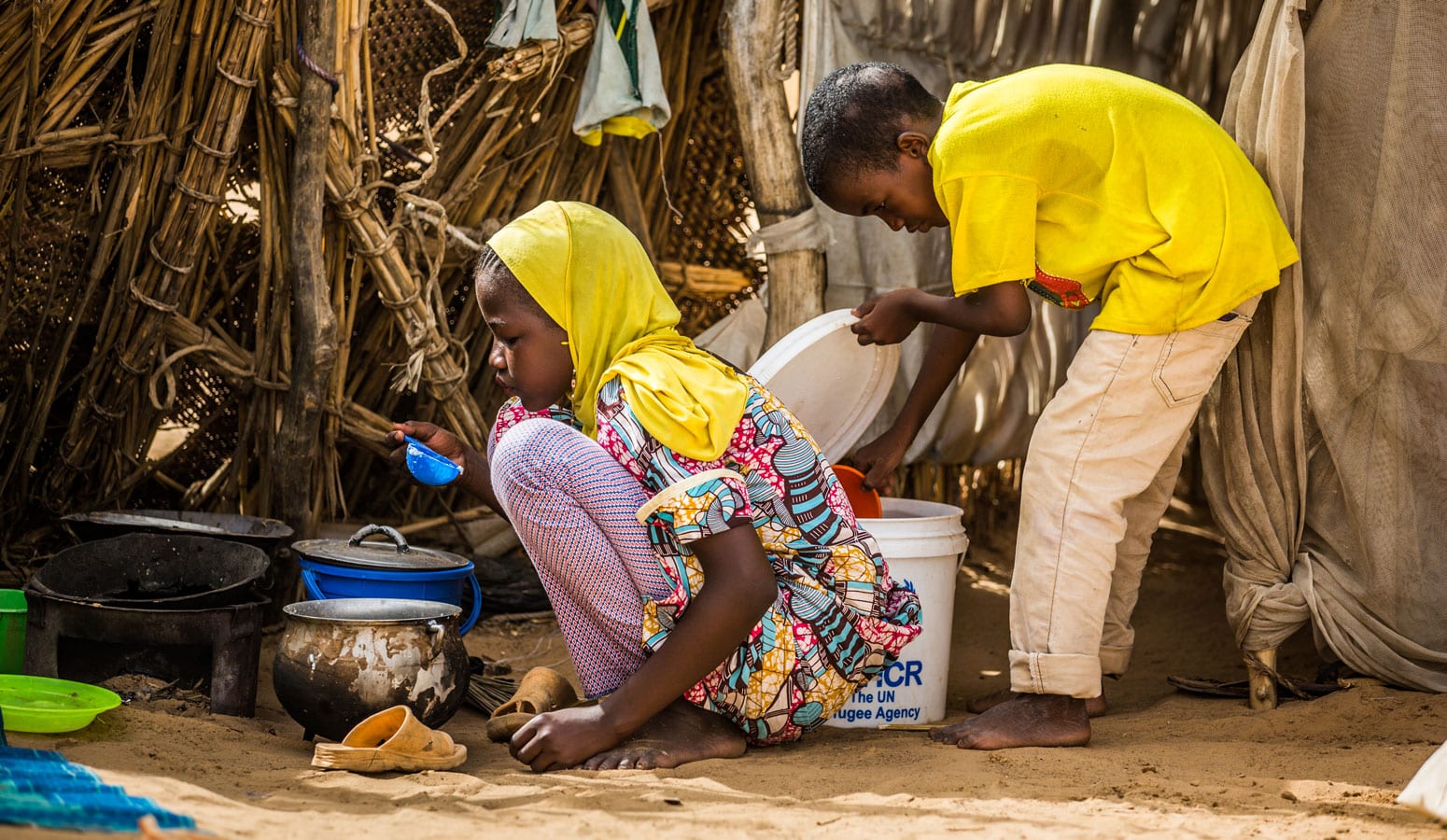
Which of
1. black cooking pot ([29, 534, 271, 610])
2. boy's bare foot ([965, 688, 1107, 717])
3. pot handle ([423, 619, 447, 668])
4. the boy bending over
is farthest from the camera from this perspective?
boy's bare foot ([965, 688, 1107, 717])

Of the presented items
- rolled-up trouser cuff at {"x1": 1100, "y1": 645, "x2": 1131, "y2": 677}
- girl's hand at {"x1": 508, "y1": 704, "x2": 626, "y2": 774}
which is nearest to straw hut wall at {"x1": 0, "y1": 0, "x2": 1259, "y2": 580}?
girl's hand at {"x1": 508, "y1": 704, "x2": 626, "y2": 774}

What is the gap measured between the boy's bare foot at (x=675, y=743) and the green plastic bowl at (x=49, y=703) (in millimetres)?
798

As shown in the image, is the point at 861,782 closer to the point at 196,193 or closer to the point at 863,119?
the point at 863,119

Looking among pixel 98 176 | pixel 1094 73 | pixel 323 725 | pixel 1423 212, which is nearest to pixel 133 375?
pixel 98 176

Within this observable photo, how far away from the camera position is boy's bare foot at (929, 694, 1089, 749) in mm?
2475

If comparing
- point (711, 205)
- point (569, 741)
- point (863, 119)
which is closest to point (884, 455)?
point (863, 119)

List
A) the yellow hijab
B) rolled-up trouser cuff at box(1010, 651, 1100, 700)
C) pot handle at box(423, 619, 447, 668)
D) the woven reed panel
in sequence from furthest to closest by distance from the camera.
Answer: the woven reed panel, rolled-up trouser cuff at box(1010, 651, 1100, 700), pot handle at box(423, 619, 447, 668), the yellow hijab

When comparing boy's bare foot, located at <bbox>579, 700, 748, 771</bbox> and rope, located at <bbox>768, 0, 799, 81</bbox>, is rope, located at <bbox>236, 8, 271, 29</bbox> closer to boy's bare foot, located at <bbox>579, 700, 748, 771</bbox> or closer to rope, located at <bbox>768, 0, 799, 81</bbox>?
rope, located at <bbox>768, 0, 799, 81</bbox>

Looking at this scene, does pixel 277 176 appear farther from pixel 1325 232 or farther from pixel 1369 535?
pixel 1369 535

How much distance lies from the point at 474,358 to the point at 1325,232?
2.27m

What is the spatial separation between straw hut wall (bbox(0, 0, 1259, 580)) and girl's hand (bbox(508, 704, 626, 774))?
1.34 metres

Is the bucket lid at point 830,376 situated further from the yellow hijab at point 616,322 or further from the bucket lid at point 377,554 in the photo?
the bucket lid at point 377,554

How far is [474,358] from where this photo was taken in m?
3.90

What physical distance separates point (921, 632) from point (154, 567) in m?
1.56
